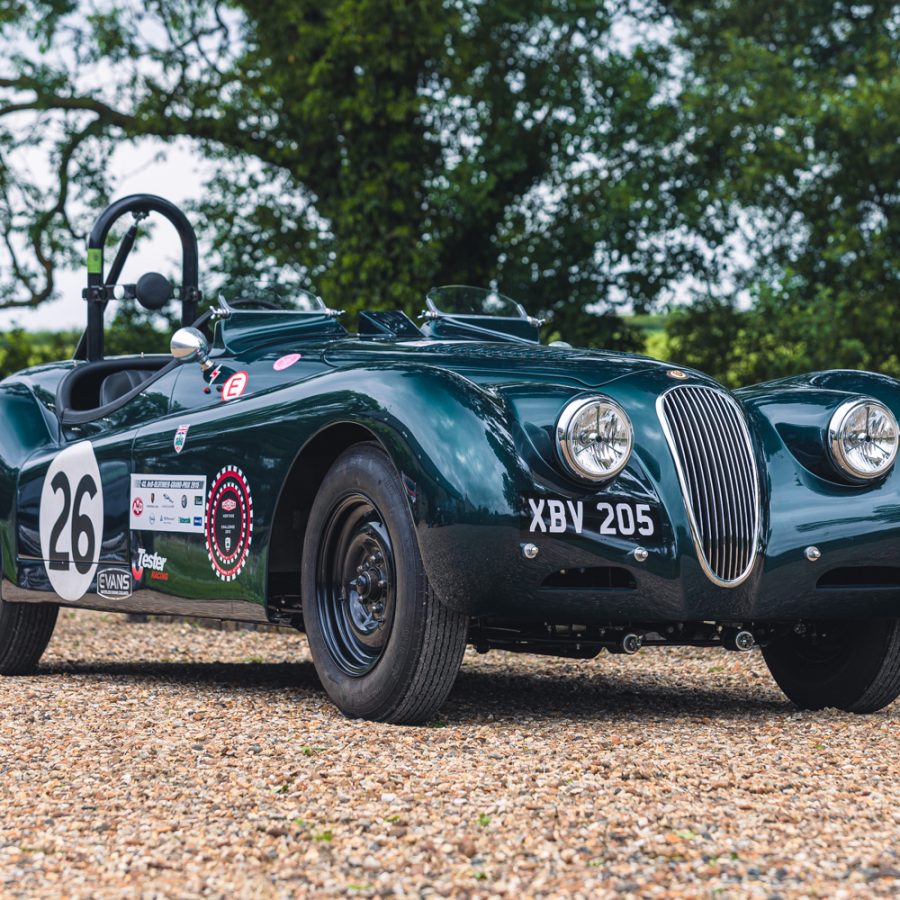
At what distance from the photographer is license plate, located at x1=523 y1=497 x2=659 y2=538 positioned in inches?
189

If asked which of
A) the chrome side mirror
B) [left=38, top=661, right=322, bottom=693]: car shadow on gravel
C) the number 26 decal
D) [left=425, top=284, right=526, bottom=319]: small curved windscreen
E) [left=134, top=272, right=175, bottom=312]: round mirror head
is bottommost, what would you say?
[left=38, top=661, right=322, bottom=693]: car shadow on gravel

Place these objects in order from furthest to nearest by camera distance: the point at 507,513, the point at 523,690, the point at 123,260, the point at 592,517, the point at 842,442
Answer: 1. the point at 123,260
2. the point at 523,690
3. the point at 842,442
4. the point at 592,517
5. the point at 507,513

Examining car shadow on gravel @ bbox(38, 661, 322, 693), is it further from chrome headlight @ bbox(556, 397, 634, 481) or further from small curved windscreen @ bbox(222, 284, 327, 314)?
chrome headlight @ bbox(556, 397, 634, 481)

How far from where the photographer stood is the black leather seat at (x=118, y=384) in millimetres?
7598

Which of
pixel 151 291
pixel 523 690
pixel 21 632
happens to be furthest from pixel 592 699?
pixel 151 291

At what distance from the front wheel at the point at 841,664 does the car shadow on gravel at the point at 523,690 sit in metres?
0.13

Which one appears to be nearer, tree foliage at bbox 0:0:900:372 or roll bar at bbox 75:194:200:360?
roll bar at bbox 75:194:200:360

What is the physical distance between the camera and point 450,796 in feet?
13.0

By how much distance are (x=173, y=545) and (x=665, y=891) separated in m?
3.46

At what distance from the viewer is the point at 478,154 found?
17219 mm

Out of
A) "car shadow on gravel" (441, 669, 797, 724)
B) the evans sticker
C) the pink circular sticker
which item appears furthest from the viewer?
the evans sticker

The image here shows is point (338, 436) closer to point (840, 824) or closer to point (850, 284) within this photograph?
point (840, 824)

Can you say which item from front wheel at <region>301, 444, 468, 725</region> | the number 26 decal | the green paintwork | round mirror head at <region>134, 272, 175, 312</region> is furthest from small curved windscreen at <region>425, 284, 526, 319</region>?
the number 26 decal

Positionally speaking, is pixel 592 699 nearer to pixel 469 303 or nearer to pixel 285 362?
pixel 285 362
